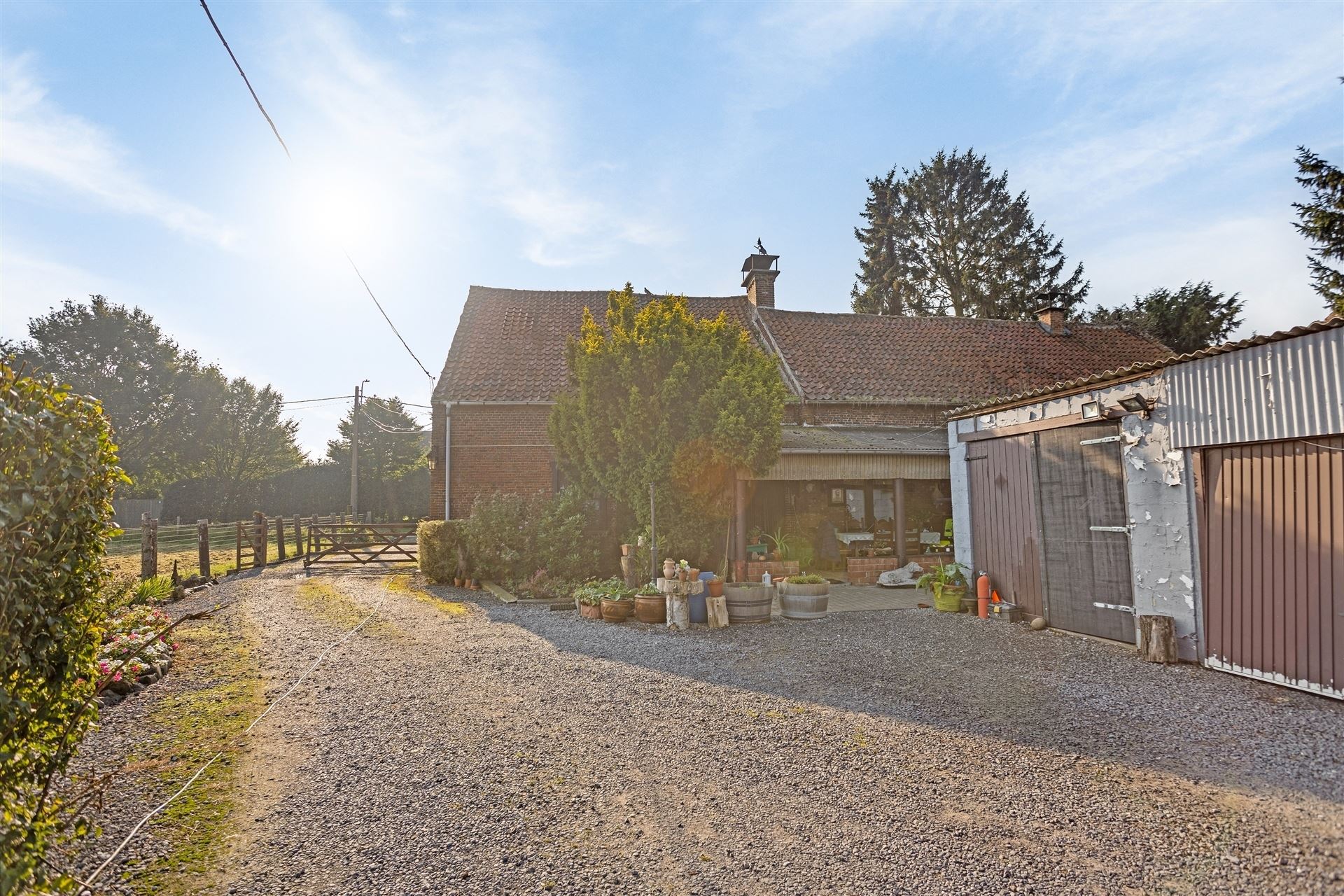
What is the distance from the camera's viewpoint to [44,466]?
2.66m

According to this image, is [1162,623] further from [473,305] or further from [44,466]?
[473,305]

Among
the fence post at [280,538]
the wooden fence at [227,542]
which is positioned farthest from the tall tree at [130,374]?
the fence post at [280,538]

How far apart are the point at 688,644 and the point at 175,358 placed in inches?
1675

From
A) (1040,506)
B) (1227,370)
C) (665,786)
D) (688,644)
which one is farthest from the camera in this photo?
(1040,506)

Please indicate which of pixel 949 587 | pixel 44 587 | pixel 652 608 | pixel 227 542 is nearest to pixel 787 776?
pixel 44 587

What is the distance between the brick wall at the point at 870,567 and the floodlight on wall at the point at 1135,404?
6746 millimetres

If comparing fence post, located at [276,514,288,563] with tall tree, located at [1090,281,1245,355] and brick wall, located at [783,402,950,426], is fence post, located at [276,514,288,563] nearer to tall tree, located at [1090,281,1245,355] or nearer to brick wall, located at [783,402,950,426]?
brick wall, located at [783,402,950,426]

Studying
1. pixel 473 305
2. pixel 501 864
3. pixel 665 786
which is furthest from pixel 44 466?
pixel 473 305

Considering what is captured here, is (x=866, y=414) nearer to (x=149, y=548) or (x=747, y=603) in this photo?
(x=747, y=603)

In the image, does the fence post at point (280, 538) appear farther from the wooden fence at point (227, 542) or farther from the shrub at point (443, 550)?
the shrub at point (443, 550)

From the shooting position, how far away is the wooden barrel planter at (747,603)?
9.95 meters

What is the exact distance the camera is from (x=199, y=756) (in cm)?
489

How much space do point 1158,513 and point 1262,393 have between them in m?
1.61

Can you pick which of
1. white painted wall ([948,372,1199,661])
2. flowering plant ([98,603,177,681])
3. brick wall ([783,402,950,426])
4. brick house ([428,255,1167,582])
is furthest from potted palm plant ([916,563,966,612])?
flowering plant ([98,603,177,681])
